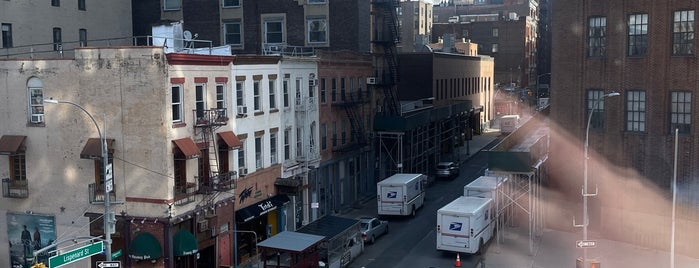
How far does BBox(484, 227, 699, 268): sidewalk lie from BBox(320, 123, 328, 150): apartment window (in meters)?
12.7

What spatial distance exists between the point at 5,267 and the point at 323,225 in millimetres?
15092

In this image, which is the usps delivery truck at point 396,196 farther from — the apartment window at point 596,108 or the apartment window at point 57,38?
the apartment window at point 57,38

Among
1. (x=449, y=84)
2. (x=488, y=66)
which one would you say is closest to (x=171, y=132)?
(x=449, y=84)

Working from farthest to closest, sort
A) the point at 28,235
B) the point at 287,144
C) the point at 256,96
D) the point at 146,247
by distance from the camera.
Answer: the point at 287,144 < the point at 256,96 < the point at 28,235 < the point at 146,247

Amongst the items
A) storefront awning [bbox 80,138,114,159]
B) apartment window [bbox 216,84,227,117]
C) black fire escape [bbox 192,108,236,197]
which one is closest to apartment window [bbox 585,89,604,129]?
apartment window [bbox 216,84,227,117]

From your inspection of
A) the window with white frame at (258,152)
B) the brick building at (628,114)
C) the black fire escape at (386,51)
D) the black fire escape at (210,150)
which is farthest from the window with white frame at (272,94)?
the black fire escape at (386,51)

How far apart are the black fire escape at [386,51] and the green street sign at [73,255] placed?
3589cm

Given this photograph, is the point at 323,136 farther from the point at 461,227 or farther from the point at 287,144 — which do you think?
the point at 461,227

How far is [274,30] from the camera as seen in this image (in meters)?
59.1

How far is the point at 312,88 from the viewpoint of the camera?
4525 centimetres

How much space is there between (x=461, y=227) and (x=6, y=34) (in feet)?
104

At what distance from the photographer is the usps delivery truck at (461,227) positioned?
117ft

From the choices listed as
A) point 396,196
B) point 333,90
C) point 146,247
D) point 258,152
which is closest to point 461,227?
point 396,196

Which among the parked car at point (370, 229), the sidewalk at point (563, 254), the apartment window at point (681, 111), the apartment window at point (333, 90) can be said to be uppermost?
the apartment window at point (333, 90)
